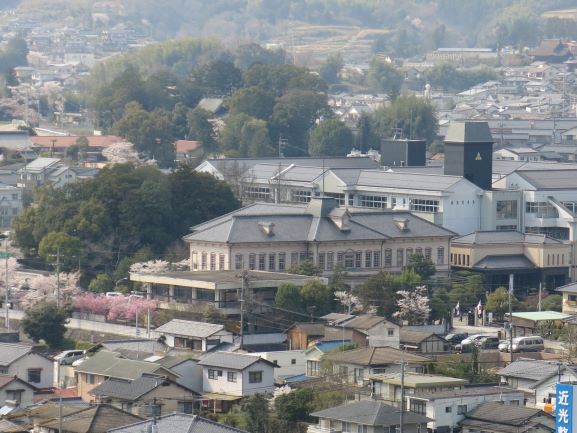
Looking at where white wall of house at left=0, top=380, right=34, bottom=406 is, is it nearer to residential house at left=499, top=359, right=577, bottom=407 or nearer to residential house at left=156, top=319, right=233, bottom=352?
residential house at left=156, top=319, right=233, bottom=352

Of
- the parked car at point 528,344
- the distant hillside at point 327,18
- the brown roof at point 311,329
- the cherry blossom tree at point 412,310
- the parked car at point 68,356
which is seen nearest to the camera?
the parked car at point 68,356

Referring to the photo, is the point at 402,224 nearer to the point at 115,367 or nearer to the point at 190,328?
the point at 190,328

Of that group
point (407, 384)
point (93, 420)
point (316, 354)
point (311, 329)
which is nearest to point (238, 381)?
point (316, 354)

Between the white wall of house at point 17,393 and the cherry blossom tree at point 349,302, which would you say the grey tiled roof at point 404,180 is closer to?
the cherry blossom tree at point 349,302

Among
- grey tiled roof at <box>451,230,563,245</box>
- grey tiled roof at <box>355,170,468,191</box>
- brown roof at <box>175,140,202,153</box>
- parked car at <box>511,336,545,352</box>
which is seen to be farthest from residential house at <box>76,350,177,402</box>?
brown roof at <box>175,140,202,153</box>

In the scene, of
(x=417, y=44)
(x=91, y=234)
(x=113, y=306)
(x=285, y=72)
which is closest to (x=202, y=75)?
(x=285, y=72)

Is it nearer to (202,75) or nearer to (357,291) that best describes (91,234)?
(357,291)

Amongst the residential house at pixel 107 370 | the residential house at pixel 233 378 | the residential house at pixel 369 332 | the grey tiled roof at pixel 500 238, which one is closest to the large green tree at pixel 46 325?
the residential house at pixel 107 370
